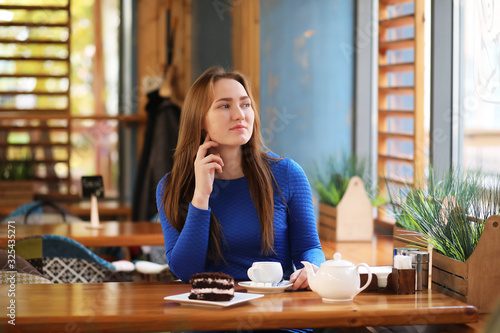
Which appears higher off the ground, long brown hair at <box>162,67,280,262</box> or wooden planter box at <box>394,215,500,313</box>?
long brown hair at <box>162,67,280,262</box>

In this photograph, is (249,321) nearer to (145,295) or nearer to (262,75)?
(145,295)

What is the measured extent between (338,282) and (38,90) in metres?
4.48

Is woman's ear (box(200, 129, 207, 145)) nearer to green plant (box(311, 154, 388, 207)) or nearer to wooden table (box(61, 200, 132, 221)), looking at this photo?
green plant (box(311, 154, 388, 207))

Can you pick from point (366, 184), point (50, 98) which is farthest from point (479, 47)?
point (50, 98)

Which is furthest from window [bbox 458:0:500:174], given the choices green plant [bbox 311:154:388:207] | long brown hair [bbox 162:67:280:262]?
long brown hair [bbox 162:67:280:262]

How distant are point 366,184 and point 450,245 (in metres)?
1.68

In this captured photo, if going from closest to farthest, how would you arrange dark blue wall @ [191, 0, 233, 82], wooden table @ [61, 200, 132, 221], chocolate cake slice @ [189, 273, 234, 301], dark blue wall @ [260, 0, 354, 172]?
chocolate cake slice @ [189, 273, 234, 301] → dark blue wall @ [260, 0, 354, 172] → dark blue wall @ [191, 0, 233, 82] → wooden table @ [61, 200, 132, 221]

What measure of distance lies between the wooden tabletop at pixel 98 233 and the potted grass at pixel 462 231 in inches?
68.5

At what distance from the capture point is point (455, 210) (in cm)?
214

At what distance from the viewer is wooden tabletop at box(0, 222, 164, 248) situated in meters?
3.64

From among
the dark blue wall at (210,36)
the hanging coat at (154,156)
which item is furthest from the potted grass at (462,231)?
the hanging coat at (154,156)

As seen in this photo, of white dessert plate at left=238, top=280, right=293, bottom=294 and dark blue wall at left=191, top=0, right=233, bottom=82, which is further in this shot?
dark blue wall at left=191, top=0, right=233, bottom=82

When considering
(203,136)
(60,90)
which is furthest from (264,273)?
(60,90)

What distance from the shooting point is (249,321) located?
1.76m
